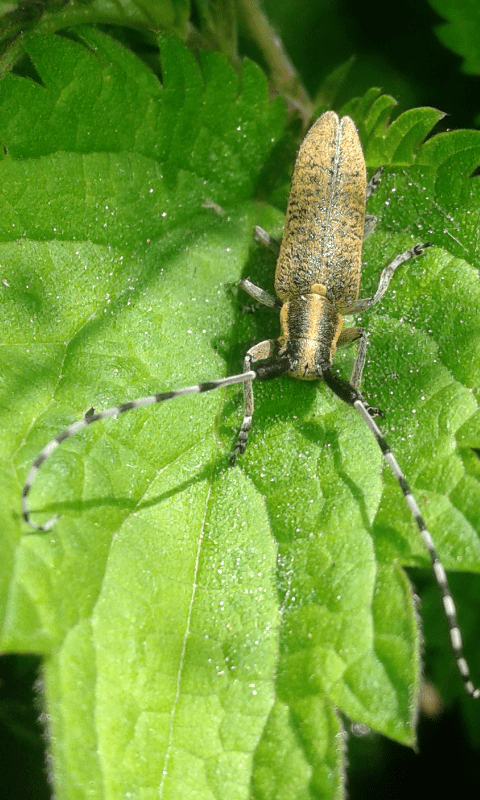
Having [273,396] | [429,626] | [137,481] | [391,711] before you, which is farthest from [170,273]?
[429,626]

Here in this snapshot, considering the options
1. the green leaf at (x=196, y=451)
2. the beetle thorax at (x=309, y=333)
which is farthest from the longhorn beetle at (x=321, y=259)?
the green leaf at (x=196, y=451)

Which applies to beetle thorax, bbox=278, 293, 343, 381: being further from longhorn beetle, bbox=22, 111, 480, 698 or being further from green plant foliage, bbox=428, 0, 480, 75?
green plant foliage, bbox=428, 0, 480, 75

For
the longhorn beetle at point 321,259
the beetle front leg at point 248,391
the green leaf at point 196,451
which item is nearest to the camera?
the green leaf at point 196,451

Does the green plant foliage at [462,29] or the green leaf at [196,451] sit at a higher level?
the green plant foliage at [462,29]

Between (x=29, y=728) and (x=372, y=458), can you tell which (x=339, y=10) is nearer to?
(x=372, y=458)

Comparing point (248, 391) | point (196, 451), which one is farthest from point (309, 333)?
point (196, 451)

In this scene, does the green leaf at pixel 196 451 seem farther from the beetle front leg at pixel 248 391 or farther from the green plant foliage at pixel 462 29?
the green plant foliage at pixel 462 29

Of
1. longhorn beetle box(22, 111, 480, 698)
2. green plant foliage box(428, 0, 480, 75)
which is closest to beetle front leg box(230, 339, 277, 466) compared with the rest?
longhorn beetle box(22, 111, 480, 698)
